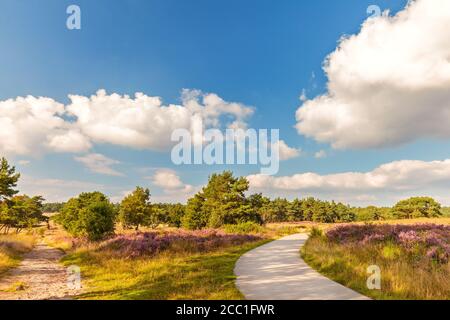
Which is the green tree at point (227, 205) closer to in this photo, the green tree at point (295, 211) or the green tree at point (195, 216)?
the green tree at point (195, 216)

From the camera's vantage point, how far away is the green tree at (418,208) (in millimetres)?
99000

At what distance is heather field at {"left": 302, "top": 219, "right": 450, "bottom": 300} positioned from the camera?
26.2ft

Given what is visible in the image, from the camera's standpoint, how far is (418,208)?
10000 centimetres

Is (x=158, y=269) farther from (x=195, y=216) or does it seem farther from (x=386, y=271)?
(x=195, y=216)

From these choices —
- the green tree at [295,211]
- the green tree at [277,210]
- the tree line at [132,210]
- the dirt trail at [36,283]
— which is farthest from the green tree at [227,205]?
the green tree at [295,211]

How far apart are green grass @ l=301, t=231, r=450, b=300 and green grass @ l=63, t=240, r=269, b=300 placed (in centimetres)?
384

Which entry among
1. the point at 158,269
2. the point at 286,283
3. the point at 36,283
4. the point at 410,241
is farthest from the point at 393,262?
the point at 36,283

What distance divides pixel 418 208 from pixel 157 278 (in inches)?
4482

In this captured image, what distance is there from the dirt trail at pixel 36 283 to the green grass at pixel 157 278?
0.89 m

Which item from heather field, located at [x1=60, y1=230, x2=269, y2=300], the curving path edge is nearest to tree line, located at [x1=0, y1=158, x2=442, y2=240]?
heather field, located at [x1=60, y1=230, x2=269, y2=300]

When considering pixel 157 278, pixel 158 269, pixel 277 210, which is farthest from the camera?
pixel 277 210

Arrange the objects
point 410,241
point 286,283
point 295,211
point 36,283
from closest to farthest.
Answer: point 286,283, point 36,283, point 410,241, point 295,211

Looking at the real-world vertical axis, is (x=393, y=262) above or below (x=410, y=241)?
below
